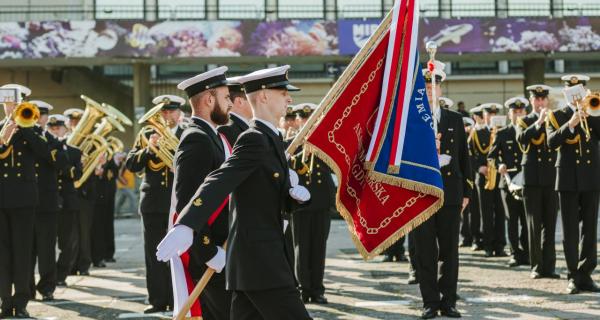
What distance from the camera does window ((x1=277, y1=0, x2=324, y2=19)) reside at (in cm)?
3069

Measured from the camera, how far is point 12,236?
10047mm

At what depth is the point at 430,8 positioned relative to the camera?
30.4 m

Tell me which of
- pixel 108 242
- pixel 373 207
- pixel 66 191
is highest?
pixel 373 207

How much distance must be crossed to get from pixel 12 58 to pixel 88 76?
460 cm

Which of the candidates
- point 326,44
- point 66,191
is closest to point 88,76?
point 326,44

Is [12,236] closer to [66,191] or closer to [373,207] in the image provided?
[66,191]

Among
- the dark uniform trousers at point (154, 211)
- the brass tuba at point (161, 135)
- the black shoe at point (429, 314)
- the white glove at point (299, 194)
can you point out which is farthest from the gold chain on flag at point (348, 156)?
the dark uniform trousers at point (154, 211)

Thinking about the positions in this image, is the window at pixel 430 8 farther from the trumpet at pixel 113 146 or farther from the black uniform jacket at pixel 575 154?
the black uniform jacket at pixel 575 154

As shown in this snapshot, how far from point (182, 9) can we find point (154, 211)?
21417mm

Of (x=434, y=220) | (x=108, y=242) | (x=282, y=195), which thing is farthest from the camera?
(x=108, y=242)

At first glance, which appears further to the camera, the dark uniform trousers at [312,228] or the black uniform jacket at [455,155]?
the dark uniform trousers at [312,228]

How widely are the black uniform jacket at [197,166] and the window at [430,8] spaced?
24.6 meters

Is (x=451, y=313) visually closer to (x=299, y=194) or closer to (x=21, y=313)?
(x=299, y=194)

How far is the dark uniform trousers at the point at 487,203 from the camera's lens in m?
14.4
